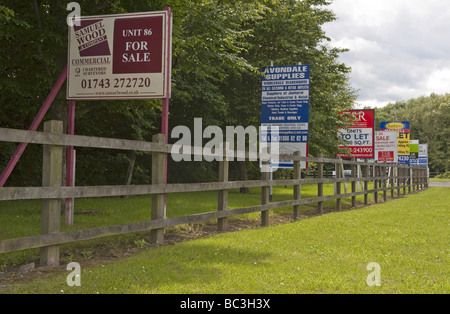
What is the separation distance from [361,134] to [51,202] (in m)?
24.4

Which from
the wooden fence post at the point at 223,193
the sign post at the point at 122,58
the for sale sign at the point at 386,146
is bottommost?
the wooden fence post at the point at 223,193

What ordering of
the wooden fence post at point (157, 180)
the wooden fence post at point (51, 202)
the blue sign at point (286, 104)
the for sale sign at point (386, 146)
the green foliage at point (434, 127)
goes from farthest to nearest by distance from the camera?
the green foliage at point (434, 127) → the for sale sign at point (386, 146) → the blue sign at point (286, 104) → the wooden fence post at point (157, 180) → the wooden fence post at point (51, 202)

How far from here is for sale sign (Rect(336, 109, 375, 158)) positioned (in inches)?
1092

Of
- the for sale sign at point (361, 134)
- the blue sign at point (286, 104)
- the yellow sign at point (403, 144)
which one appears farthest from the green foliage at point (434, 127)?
the blue sign at point (286, 104)

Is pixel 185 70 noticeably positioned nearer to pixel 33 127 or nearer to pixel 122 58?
pixel 122 58

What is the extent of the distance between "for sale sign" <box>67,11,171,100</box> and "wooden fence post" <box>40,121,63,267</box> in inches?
106

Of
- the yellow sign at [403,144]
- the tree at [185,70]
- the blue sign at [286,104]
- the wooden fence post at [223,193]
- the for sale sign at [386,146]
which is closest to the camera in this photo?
the wooden fence post at [223,193]

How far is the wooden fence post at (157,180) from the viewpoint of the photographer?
25.1 feet

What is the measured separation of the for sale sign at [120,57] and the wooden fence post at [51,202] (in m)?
2.70

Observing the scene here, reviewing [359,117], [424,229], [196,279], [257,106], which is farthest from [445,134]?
[196,279]

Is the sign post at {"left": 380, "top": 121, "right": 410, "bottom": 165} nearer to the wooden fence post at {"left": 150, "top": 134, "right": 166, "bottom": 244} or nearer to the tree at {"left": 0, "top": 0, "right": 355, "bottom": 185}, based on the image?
the tree at {"left": 0, "top": 0, "right": 355, "bottom": 185}

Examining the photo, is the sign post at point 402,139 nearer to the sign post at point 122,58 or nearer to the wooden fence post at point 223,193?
the wooden fence post at point 223,193

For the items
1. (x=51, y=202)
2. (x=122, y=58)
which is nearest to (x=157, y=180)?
(x=51, y=202)

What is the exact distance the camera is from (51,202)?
5.82 m
